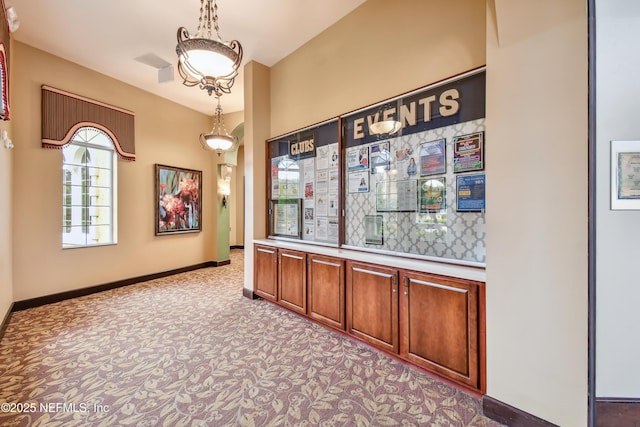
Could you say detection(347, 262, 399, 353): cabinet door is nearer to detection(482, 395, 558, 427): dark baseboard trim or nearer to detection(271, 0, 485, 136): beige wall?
detection(482, 395, 558, 427): dark baseboard trim

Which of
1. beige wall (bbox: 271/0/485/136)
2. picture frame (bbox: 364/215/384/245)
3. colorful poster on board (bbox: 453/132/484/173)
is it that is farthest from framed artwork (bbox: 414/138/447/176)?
picture frame (bbox: 364/215/384/245)

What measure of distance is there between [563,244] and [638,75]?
4.17 ft

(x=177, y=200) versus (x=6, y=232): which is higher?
(x=177, y=200)

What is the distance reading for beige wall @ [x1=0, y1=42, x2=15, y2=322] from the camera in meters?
3.26

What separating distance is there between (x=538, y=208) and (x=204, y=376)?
297 cm

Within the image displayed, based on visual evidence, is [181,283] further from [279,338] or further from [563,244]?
[563,244]

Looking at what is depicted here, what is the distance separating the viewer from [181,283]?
549 centimetres

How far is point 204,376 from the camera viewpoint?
2.40 metres

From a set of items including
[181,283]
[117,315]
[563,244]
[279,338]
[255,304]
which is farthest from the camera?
[181,283]

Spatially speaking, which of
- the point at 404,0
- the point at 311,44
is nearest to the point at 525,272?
the point at 404,0

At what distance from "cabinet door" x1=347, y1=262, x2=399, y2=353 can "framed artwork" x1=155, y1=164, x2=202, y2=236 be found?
4.83m

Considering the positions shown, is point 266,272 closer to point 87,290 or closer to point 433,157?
point 433,157

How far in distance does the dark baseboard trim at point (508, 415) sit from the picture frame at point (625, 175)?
59.0 inches

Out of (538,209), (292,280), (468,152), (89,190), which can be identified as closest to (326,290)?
(292,280)
